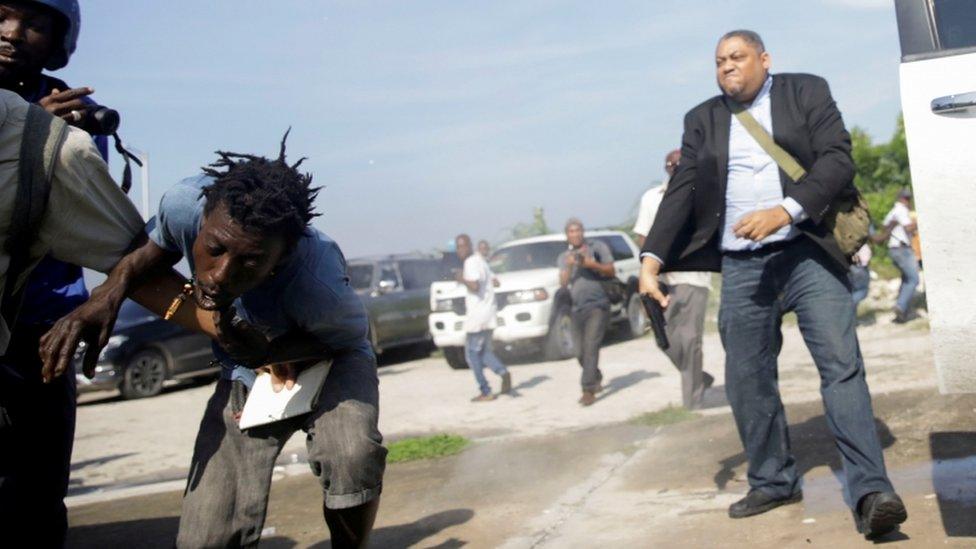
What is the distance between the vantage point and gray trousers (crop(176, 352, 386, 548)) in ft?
11.4

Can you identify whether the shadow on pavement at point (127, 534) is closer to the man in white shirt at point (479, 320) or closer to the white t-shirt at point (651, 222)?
the white t-shirt at point (651, 222)

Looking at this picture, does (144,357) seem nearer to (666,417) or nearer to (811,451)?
(666,417)

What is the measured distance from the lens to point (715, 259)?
5078mm

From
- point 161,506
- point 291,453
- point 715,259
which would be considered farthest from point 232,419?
point 291,453

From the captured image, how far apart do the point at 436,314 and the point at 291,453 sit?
21.0 feet

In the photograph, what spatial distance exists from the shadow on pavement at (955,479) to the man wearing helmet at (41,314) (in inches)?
124

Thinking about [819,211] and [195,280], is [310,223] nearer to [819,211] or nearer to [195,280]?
[195,280]

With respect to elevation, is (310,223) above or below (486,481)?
above

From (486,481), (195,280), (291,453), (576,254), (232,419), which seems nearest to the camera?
(195,280)

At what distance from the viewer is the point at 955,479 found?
5078 mm

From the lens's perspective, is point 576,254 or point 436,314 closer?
point 576,254

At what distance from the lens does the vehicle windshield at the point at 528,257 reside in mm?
15406

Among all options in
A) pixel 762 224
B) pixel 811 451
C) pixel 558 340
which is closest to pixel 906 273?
pixel 558 340

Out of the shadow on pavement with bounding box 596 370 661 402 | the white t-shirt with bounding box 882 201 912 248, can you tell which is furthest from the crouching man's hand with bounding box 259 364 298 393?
the white t-shirt with bounding box 882 201 912 248
